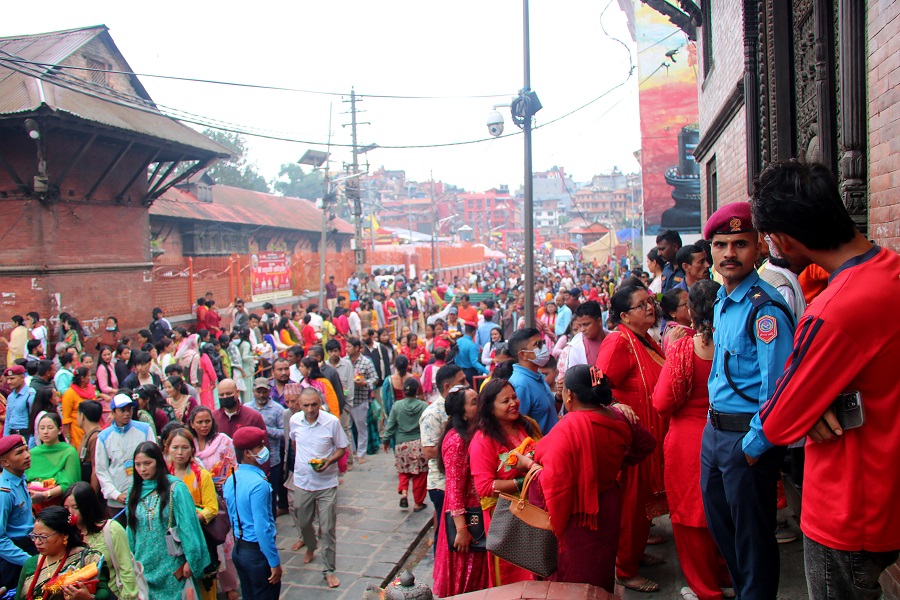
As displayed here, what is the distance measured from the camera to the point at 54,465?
5.93 metres

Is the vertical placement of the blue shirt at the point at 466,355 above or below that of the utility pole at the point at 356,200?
below

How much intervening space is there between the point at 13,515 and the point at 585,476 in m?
4.34

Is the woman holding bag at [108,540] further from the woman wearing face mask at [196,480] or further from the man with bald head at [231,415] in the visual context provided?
the man with bald head at [231,415]

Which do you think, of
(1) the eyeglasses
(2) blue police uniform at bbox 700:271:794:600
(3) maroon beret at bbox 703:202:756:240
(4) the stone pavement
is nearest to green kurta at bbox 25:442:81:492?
(4) the stone pavement

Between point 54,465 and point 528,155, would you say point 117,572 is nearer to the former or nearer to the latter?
point 54,465

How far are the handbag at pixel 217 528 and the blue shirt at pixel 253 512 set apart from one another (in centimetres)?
23

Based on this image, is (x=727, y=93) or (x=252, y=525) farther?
(x=727, y=93)

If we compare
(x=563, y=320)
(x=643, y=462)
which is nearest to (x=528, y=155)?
Answer: (x=563, y=320)

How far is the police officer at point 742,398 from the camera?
311 cm

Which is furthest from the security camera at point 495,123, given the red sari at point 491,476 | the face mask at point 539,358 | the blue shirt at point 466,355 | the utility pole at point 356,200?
the utility pole at point 356,200

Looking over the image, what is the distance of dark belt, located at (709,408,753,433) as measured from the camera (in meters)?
3.15

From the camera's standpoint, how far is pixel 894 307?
2062 mm

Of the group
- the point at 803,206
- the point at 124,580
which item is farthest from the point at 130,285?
the point at 803,206

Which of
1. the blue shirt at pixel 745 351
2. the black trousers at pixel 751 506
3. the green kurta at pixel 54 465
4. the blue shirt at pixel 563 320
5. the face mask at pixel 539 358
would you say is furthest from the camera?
the blue shirt at pixel 563 320
